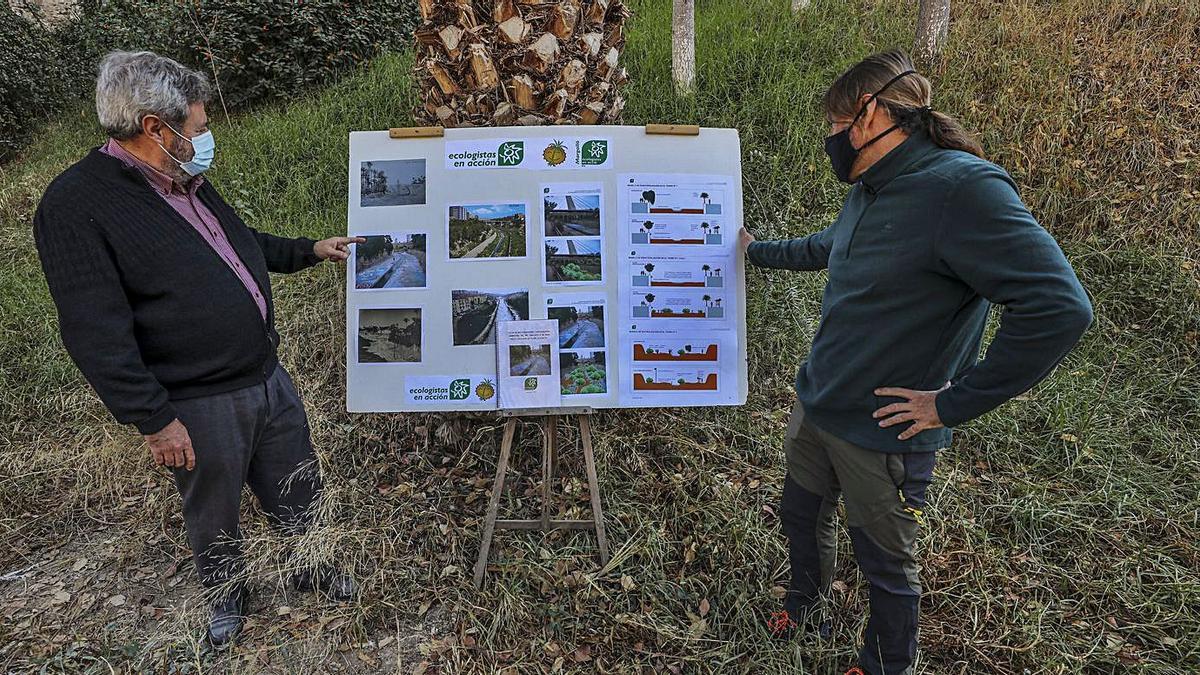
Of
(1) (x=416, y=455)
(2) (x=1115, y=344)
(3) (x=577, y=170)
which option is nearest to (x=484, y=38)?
(3) (x=577, y=170)

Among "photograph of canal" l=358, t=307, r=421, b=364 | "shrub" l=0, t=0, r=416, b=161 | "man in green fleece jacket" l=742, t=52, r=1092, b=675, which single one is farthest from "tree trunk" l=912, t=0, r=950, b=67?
"shrub" l=0, t=0, r=416, b=161

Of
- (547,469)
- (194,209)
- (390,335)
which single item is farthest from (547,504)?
(194,209)

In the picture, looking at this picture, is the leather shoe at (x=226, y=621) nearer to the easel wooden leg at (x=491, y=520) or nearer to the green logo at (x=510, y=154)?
the easel wooden leg at (x=491, y=520)

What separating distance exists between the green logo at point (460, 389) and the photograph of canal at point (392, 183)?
741mm

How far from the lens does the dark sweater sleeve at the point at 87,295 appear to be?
7.08 feet

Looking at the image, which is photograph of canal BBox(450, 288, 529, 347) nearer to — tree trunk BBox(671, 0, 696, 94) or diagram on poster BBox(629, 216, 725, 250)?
diagram on poster BBox(629, 216, 725, 250)

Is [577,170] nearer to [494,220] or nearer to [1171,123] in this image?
[494,220]

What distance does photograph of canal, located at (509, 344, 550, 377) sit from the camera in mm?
2785

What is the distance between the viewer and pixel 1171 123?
16.6 ft

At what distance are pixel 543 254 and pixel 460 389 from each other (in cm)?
64

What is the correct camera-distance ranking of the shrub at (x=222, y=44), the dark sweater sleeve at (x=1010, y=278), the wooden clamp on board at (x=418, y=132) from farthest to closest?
the shrub at (x=222, y=44) → the wooden clamp on board at (x=418, y=132) → the dark sweater sleeve at (x=1010, y=278)

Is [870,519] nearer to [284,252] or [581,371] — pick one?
[581,371]

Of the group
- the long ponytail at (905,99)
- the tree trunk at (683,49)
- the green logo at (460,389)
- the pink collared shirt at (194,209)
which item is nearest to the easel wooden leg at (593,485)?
the green logo at (460,389)

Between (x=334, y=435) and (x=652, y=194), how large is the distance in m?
2.15
